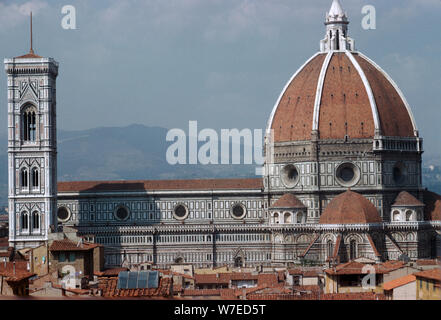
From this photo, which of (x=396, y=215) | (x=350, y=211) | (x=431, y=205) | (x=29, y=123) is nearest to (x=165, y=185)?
(x=29, y=123)

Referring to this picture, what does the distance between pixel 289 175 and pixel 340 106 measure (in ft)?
24.0

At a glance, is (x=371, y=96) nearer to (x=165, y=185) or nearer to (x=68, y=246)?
(x=165, y=185)

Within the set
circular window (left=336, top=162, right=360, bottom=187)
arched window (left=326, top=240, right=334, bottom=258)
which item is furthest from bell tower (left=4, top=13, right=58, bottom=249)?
circular window (left=336, top=162, right=360, bottom=187)

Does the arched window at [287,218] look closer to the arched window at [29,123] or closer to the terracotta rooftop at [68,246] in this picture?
the arched window at [29,123]

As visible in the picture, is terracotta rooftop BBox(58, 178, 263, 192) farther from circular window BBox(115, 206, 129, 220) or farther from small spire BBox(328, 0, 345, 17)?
small spire BBox(328, 0, 345, 17)

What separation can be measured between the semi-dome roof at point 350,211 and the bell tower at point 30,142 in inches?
838

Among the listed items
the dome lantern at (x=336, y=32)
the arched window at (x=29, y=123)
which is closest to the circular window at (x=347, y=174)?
the dome lantern at (x=336, y=32)

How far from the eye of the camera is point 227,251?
81188 mm

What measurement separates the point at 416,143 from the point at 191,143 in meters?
28.9

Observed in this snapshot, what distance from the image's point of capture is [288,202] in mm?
79375

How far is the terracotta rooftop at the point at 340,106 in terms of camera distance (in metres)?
81.8

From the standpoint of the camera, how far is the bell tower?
7375 centimetres
